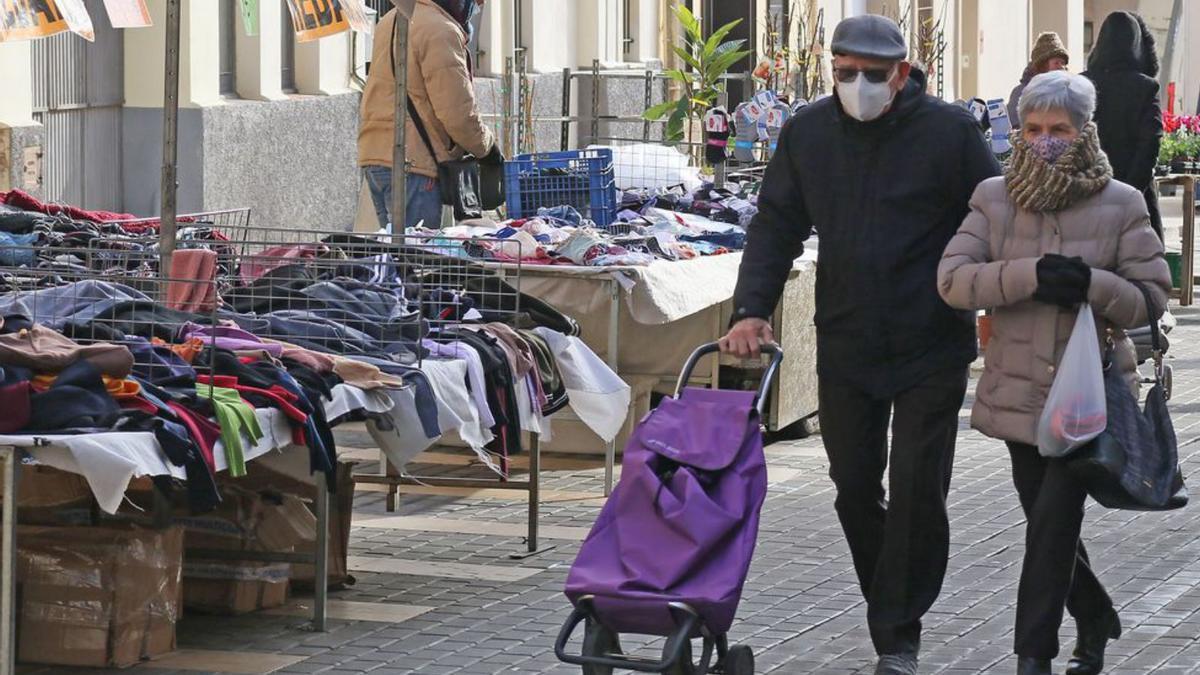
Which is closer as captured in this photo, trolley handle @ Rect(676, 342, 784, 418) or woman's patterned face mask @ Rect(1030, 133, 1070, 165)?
trolley handle @ Rect(676, 342, 784, 418)

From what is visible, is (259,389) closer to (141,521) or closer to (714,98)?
(141,521)

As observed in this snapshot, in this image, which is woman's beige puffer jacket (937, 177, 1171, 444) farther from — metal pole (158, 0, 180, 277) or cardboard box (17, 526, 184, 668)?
metal pole (158, 0, 180, 277)

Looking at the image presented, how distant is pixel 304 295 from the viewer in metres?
7.56

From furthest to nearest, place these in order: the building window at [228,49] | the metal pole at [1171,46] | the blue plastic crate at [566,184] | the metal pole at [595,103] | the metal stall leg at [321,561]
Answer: the metal pole at [1171,46]
the building window at [228,49]
the metal pole at [595,103]
the blue plastic crate at [566,184]
the metal stall leg at [321,561]

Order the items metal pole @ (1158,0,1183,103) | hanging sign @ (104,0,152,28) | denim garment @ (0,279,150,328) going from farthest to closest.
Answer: metal pole @ (1158,0,1183,103) < hanging sign @ (104,0,152,28) < denim garment @ (0,279,150,328)

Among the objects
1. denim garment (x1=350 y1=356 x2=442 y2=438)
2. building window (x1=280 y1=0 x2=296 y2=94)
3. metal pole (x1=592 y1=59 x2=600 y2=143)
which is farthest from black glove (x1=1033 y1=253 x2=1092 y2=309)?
building window (x1=280 y1=0 x2=296 y2=94)

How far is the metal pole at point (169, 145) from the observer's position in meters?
7.52

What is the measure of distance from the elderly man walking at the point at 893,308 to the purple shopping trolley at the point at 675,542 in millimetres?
519

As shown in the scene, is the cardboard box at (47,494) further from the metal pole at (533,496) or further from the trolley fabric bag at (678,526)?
the trolley fabric bag at (678,526)

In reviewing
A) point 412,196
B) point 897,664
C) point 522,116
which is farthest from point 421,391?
point 522,116

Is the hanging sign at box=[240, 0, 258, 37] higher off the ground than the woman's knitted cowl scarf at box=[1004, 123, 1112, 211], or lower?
higher

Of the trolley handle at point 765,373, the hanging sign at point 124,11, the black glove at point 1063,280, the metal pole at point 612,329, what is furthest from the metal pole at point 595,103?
the black glove at point 1063,280

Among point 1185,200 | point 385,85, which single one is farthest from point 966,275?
point 1185,200

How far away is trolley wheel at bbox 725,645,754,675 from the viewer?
19.7 feet
